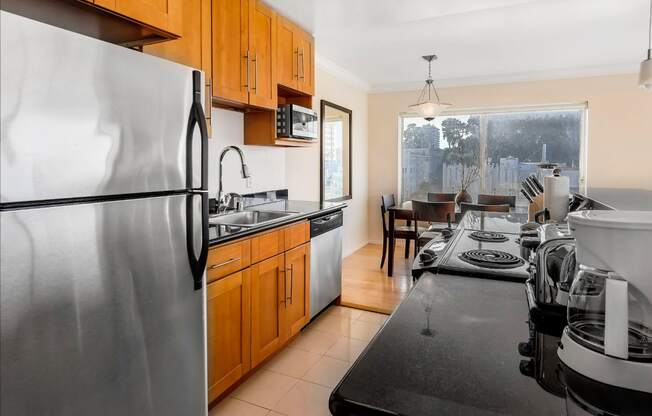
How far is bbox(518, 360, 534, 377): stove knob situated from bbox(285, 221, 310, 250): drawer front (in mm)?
1904

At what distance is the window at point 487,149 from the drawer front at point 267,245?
3840mm

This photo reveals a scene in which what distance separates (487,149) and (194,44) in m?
4.51

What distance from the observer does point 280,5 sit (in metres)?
2.85

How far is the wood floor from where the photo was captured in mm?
3578

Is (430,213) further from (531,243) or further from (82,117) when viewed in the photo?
(82,117)

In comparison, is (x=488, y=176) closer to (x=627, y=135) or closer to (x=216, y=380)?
(x=627, y=135)

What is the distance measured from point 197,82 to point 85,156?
550 mm

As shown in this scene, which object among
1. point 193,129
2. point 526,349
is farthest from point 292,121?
point 526,349

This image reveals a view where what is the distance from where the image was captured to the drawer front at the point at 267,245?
2260mm

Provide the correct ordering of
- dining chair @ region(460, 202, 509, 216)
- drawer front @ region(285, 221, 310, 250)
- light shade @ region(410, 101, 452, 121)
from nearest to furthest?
drawer front @ region(285, 221, 310, 250), dining chair @ region(460, 202, 509, 216), light shade @ region(410, 101, 452, 121)

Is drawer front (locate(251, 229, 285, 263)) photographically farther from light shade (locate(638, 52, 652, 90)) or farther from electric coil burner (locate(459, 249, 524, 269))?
light shade (locate(638, 52, 652, 90))

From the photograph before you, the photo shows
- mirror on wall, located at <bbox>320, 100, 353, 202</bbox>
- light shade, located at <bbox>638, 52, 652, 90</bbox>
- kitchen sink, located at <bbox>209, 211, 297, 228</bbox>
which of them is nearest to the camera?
kitchen sink, located at <bbox>209, 211, 297, 228</bbox>

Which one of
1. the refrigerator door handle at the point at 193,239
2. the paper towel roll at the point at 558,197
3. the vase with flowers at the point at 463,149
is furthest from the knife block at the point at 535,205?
the vase with flowers at the point at 463,149

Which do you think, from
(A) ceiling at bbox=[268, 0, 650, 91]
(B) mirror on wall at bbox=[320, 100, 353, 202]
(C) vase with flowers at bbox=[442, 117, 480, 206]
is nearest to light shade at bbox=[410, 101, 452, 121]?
(A) ceiling at bbox=[268, 0, 650, 91]
